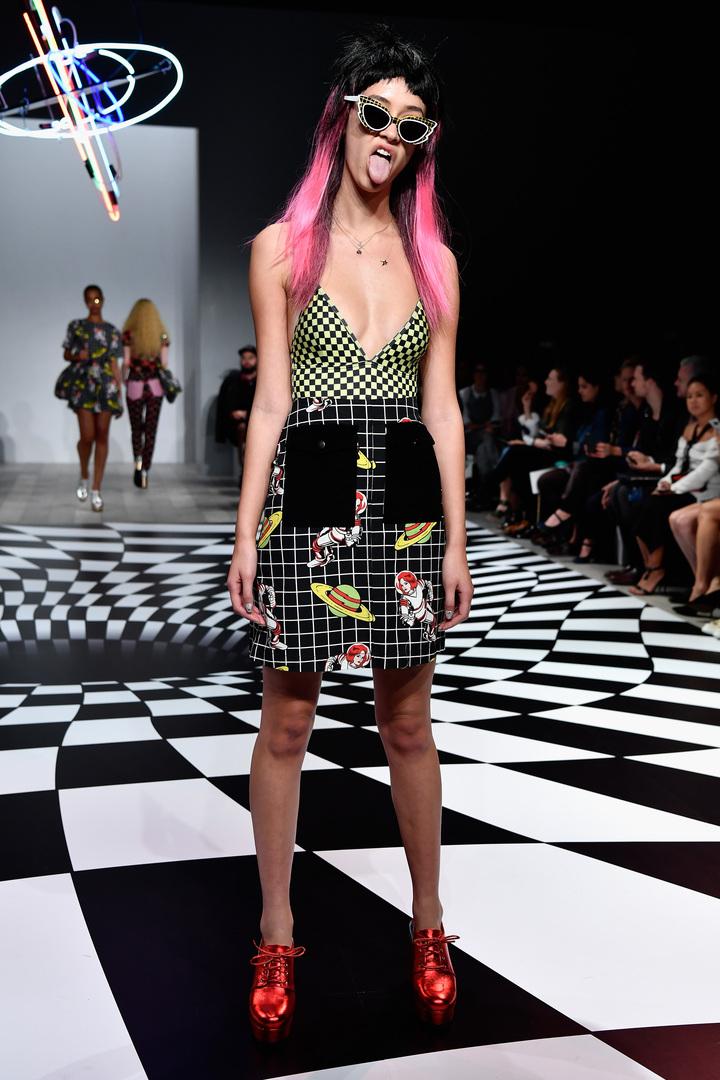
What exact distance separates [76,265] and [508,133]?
4039 mm

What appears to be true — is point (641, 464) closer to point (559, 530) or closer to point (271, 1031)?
point (559, 530)

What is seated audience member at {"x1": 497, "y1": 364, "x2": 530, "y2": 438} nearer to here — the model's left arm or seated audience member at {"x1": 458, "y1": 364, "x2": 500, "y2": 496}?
seated audience member at {"x1": 458, "y1": 364, "x2": 500, "y2": 496}

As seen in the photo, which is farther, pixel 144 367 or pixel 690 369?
pixel 144 367

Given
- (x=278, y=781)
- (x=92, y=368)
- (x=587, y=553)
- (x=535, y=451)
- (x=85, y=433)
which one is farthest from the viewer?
(x=85, y=433)

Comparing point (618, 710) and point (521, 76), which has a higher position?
point (521, 76)

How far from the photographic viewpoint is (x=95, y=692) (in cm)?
341

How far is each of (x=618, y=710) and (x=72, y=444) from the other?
316 inches

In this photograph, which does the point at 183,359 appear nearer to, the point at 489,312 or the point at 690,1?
the point at 489,312

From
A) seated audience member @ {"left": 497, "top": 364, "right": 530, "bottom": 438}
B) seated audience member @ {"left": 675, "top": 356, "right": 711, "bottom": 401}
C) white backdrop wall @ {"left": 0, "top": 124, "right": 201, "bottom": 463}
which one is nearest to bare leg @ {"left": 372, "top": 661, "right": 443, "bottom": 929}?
seated audience member @ {"left": 675, "top": 356, "right": 711, "bottom": 401}

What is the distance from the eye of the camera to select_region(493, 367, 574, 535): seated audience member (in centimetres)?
629

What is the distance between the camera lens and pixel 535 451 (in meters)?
6.67

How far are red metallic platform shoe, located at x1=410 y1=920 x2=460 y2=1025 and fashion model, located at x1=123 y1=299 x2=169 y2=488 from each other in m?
6.58

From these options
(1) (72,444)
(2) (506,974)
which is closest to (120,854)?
(2) (506,974)

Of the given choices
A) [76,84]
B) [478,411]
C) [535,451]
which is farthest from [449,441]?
[478,411]
